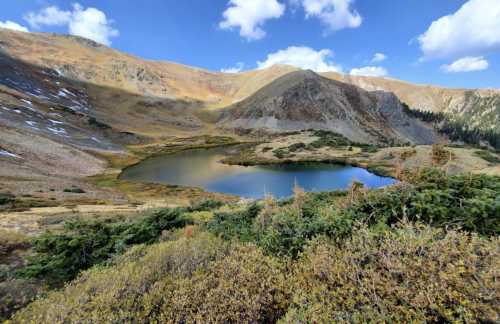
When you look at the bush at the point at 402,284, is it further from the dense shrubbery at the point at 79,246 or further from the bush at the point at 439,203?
the dense shrubbery at the point at 79,246

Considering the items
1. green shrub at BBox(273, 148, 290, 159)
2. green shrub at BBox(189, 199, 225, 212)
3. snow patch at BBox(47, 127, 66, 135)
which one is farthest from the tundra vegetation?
snow patch at BBox(47, 127, 66, 135)

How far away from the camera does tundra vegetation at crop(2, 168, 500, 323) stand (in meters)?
3.73

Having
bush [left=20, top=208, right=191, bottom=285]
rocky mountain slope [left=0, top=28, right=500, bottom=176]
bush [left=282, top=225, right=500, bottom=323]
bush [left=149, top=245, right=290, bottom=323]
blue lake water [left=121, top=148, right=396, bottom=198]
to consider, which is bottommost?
blue lake water [left=121, top=148, right=396, bottom=198]

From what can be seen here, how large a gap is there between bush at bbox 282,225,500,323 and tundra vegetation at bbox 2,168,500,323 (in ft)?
0.07

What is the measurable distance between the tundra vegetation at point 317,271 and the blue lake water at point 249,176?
3373 cm

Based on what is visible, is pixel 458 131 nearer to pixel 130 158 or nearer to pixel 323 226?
pixel 130 158

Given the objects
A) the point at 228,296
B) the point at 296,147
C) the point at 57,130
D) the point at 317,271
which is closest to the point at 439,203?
the point at 317,271

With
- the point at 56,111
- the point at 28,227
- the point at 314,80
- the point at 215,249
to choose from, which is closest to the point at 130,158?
the point at 56,111

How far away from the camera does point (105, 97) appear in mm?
157000

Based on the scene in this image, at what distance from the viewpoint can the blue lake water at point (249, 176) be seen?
153 feet

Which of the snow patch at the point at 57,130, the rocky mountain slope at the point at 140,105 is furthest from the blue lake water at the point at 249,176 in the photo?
the rocky mountain slope at the point at 140,105

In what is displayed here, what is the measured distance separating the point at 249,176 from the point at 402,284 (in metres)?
52.6

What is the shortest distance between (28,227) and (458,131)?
7894 inches

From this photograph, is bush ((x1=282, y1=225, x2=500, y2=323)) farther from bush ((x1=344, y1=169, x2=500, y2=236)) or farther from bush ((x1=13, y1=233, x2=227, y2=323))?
bush ((x1=13, y1=233, x2=227, y2=323))
